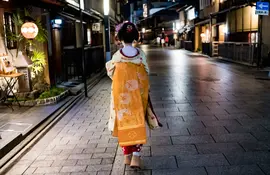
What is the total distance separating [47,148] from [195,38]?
4034 cm

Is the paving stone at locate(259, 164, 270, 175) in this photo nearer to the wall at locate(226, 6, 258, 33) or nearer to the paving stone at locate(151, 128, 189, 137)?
the paving stone at locate(151, 128, 189, 137)

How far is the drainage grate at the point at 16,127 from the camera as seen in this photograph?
A: 7375 mm

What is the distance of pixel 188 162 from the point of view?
5.34 metres

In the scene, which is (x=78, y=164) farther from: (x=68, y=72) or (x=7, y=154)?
(x=68, y=72)

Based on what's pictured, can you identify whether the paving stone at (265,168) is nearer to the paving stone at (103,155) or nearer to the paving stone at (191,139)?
the paving stone at (191,139)

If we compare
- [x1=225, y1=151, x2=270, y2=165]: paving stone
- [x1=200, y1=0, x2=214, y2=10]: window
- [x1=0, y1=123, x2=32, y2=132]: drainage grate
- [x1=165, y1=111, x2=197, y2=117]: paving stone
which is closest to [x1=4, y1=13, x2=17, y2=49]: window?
[x1=0, y1=123, x2=32, y2=132]: drainage grate

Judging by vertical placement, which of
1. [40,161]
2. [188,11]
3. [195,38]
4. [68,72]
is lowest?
[40,161]

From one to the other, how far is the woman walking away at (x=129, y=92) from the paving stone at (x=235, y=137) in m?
2.23

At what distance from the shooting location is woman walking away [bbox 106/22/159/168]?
196 inches

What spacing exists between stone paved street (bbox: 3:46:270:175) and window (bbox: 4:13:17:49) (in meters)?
3.23

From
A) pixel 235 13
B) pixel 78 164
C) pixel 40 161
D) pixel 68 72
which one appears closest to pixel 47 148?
pixel 40 161

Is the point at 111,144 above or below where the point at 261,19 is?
below

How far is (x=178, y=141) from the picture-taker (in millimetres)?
6469

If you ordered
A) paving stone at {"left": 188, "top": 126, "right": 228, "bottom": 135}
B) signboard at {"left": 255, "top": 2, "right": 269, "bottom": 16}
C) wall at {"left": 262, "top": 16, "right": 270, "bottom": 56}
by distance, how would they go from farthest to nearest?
wall at {"left": 262, "top": 16, "right": 270, "bottom": 56}
signboard at {"left": 255, "top": 2, "right": 269, "bottom": 16}
paving stone at {"left": 188, "top": 126, "right": 228, "bottom": 135}
